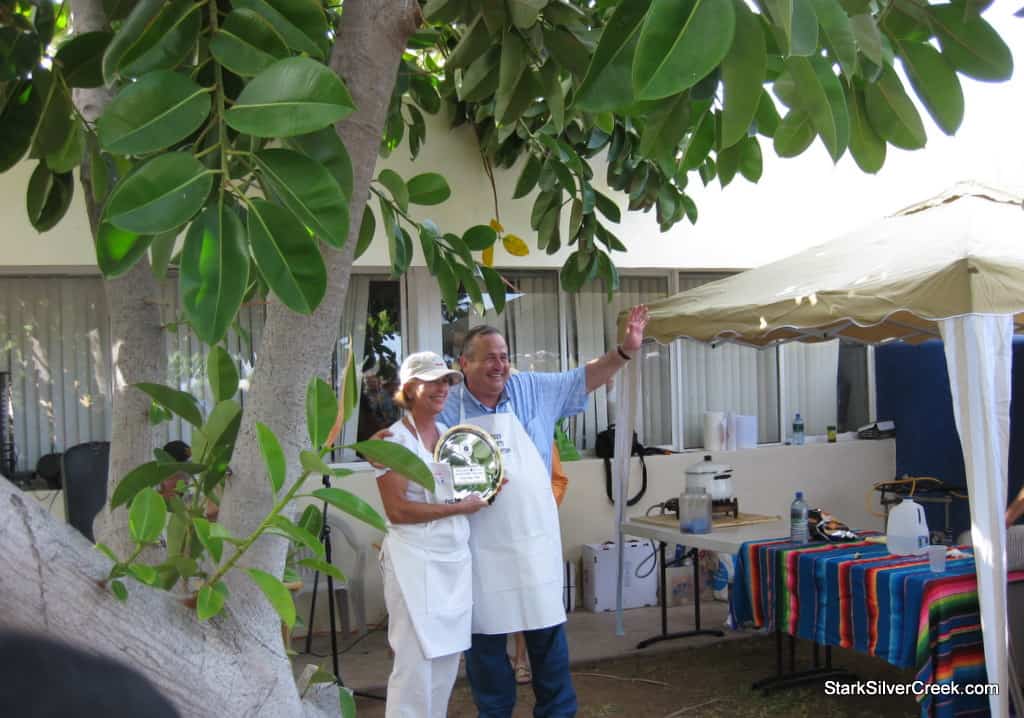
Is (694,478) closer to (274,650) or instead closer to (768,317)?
(768,317)

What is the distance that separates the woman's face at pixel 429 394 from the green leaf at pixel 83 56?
242cm

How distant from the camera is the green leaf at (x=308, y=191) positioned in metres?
0.93

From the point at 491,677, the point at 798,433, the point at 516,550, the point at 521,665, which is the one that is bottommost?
the point at 521,665

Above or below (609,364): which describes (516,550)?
below

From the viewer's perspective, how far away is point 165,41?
1.06 metres

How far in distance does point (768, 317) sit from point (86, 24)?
3.98 m

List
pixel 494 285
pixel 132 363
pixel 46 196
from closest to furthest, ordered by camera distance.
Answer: pixel 132 363 → pixel 46 196 → pixel 494 285

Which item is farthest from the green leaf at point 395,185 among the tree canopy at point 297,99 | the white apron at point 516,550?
the white apron at point 516,550

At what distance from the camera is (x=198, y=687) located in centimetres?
79

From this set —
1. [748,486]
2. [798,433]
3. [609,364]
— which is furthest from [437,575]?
[798,433]

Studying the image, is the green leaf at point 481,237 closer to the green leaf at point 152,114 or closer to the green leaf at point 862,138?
the green leaf at point 862,138

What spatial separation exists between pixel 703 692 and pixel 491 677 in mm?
1941

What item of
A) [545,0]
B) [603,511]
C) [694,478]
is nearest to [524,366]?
[603,511]

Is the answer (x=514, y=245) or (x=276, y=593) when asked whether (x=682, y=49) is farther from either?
(x=514, y=245)
